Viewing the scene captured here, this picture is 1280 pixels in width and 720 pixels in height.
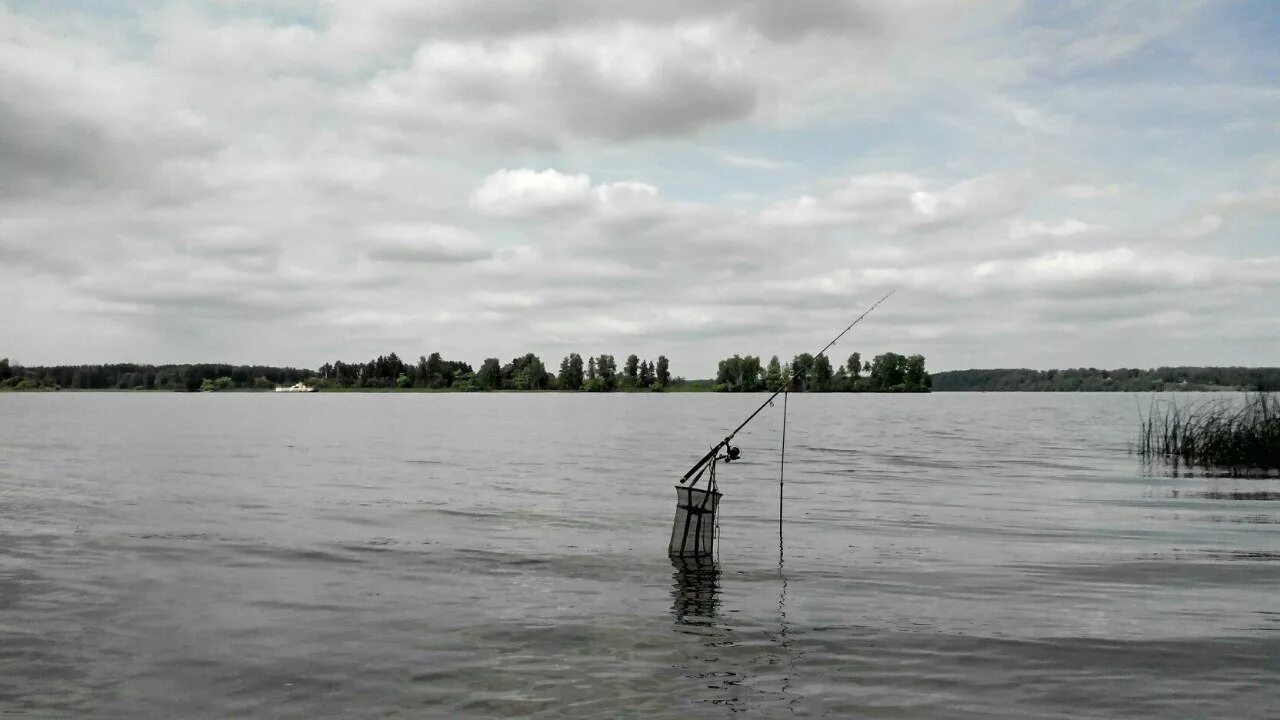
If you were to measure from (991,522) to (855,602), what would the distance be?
12.2 meters

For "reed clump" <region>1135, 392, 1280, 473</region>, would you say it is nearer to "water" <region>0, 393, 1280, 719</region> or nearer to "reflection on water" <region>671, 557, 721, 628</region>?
"water" <region>0, 393, 1280, 719</region>

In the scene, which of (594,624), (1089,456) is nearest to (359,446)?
(1089,456)

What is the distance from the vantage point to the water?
11016 mm

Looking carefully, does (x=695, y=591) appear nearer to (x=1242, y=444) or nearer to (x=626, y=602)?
(x=626, y=602)

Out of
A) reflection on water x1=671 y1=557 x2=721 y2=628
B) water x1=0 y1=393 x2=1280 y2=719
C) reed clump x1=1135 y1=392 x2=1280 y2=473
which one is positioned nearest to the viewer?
water x1=0 y1=393 x2=1280 y2=719

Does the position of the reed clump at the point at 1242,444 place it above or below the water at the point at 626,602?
above

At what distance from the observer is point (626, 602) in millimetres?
15734

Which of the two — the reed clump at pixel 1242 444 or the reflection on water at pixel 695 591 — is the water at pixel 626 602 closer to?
the reflection on water at pixel 695 591

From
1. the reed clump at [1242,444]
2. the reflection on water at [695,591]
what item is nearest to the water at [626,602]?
the reflection on water at [695,591]

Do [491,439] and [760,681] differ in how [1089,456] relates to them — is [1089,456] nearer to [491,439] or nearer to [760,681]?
[491,439]

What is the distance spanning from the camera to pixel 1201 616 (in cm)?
1488

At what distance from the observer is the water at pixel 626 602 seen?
434 inches

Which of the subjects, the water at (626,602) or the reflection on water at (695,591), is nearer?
the water at (626,602)

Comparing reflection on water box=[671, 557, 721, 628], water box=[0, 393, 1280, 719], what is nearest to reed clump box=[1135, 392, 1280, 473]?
water box=[0, 393, 1280, 719]
